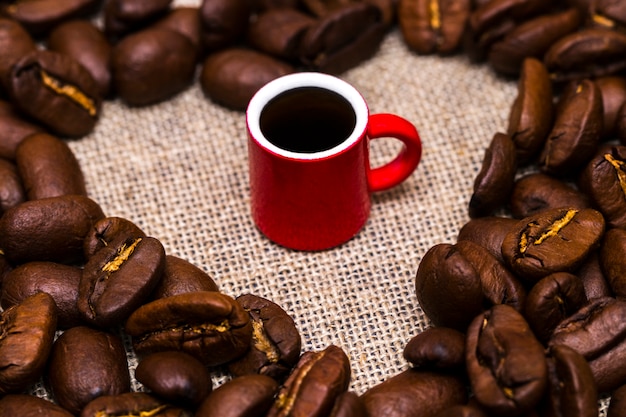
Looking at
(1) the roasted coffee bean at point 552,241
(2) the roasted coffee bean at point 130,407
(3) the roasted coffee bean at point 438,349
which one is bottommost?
(2) the roasted coffee bean at point 130,407

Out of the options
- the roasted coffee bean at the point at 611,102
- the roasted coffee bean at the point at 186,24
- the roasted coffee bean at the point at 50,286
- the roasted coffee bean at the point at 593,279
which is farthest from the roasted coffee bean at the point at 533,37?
the roasted coffee bean at the point at 50,286

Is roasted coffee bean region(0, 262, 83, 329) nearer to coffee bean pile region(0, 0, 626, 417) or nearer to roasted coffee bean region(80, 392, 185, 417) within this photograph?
coffee bean pile region(0, 0, 626, 417)

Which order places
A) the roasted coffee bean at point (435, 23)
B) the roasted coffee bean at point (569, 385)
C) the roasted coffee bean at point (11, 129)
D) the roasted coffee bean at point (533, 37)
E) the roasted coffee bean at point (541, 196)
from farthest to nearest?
the roasted coffee bean at point (435, 23), the roasted coffee bean at point (533, 37), the roasted coffee bean at point (11, 129), the roasted coffee bean at point (541, 196), the roasted coffee bean at point (569, 385)

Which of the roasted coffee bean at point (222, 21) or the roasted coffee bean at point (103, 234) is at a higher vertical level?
the roasted coffee bean at point (222, 21)

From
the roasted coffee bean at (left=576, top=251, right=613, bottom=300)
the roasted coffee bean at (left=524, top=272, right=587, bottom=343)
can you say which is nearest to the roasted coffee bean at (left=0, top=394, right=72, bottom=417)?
the roasted coffee bean at (left=524, top=272, right=587, bottom=343)

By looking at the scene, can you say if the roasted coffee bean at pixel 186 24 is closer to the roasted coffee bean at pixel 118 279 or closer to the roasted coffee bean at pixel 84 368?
the roasted coffee bean at pixel 118 279

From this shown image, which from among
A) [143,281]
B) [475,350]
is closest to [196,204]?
[143,281]

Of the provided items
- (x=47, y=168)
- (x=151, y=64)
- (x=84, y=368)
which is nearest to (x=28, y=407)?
(x=84, y=368)

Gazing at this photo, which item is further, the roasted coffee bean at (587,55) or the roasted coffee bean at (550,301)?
the roasted coffee bean at (587,55)
